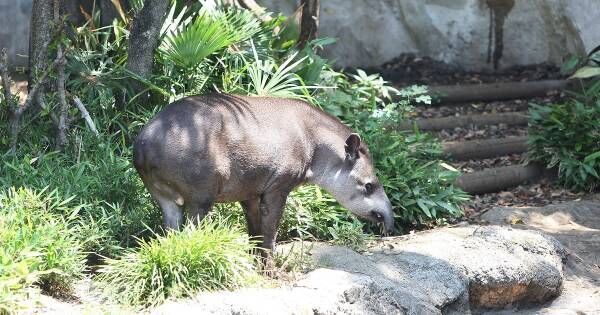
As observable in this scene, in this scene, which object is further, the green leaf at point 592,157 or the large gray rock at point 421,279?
the green leaf at point 592,157

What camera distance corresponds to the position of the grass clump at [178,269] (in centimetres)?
600

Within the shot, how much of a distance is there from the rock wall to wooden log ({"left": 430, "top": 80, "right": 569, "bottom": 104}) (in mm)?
709

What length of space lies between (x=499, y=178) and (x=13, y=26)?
5.83m

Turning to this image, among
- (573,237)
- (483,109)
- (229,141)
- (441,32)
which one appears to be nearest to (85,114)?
(229,141)

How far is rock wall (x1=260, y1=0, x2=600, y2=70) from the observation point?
14188 millimetres

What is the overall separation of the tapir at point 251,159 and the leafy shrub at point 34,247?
69 cm

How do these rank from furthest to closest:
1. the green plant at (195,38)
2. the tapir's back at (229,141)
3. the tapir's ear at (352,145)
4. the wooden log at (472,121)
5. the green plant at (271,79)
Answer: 1. the wooden log at (472,121)
2. the green plant at (271,79)
3. the green plant at (195,38)
4. the tapir's ear at (352,145)
5. the tapir's back at (229,141)

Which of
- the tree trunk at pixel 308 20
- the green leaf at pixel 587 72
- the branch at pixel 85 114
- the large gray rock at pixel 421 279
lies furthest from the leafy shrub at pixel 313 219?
the green leaf at pixel 587 72

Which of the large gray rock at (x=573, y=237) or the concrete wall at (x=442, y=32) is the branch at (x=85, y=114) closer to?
the large gray rock at (x=573, y=237)

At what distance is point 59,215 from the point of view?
23.2 ft

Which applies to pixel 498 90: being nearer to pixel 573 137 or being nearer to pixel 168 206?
pixel 573 137

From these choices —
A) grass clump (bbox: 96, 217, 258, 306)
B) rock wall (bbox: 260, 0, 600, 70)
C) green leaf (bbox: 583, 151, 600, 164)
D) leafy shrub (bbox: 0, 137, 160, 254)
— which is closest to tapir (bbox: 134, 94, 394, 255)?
grass clump (bbox: 96, 217, 258, 306)

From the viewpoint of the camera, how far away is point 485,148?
11.8 metres

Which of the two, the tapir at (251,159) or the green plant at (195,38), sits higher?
the green plant at (195,38)
